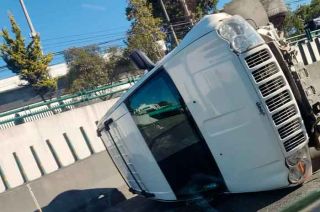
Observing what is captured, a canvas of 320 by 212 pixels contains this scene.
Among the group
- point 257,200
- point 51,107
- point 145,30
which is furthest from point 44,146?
point 145,30

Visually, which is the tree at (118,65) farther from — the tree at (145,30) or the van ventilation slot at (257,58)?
the van ventilation slot at (257,58)

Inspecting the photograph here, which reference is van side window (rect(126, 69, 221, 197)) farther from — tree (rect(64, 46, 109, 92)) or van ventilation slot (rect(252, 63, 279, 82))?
tree (rect(64, 46, 109, 92))

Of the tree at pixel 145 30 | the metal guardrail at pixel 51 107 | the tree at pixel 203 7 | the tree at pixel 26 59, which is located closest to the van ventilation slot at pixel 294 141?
the metal guardrail at pixel 51 107

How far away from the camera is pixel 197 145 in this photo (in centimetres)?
450

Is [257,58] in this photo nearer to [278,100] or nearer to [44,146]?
[278,100]

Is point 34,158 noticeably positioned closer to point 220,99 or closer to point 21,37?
point 220,99

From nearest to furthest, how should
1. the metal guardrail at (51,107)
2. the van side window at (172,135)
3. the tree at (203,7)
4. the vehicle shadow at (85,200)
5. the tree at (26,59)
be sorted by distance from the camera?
1. the van side window at (172,135)
2. the vehicle shadow at (85,200)
3. the metal guardrail at (51,107)
4. the tree at (26,59)
5. the tree at (203,7)

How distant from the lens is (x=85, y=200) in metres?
8.56

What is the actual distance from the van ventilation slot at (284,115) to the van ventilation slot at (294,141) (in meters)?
0.21

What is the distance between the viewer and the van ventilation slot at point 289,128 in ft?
12.8

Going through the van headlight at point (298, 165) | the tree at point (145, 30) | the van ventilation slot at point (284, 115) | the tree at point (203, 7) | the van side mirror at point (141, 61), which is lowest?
the van headlight at point (298, 165)

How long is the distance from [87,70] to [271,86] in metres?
27.4

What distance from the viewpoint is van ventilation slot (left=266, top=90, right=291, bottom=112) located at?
387 centimetres

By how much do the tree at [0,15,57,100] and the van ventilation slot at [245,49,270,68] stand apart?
23.8 metres
